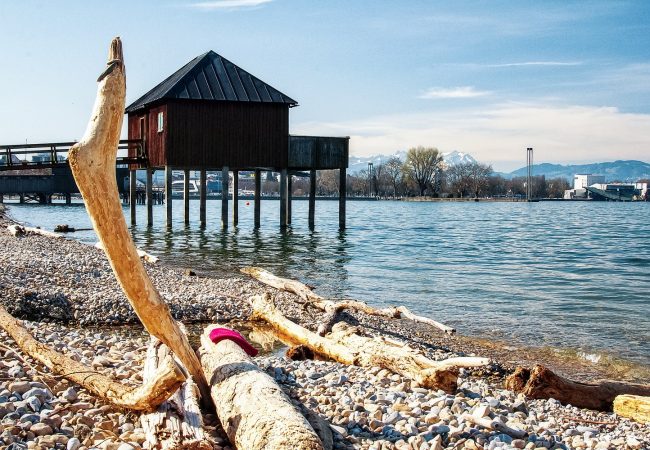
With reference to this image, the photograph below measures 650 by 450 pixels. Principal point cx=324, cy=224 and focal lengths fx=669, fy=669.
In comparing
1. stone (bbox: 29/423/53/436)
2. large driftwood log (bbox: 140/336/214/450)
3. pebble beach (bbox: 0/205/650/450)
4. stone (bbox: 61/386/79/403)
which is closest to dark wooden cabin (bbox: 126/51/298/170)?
pebble beach (bbox: 0/205/650/450)

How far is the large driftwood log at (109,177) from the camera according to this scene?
18.3ft

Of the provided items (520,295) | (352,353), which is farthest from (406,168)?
(352,353)

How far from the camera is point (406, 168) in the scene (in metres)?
164

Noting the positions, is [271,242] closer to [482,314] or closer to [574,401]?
[482,314]

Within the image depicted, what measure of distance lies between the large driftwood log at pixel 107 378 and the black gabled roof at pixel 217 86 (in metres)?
24.6

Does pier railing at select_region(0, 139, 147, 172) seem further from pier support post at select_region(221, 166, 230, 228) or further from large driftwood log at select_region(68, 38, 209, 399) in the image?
large driftwood log at select_region(68, 38, 209, 399)

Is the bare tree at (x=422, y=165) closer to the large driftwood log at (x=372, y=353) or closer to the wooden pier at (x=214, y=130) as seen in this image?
the wooden pier at (x=214, y=130)

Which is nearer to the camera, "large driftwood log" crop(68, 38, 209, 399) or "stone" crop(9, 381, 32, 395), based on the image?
"large driftwood log" crop(68, 38, 209, 399)

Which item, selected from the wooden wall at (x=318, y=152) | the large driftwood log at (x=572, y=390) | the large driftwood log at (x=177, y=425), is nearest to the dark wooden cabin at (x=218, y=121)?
the wooden wall at (x=318, y=152)

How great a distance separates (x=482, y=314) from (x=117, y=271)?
10947mm

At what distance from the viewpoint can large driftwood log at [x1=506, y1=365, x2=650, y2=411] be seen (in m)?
8.11

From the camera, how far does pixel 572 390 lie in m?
8.19

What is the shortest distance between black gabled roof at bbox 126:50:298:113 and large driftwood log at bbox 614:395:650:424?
26.0 m

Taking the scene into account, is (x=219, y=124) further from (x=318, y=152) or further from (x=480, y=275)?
(x=480, y=275)
